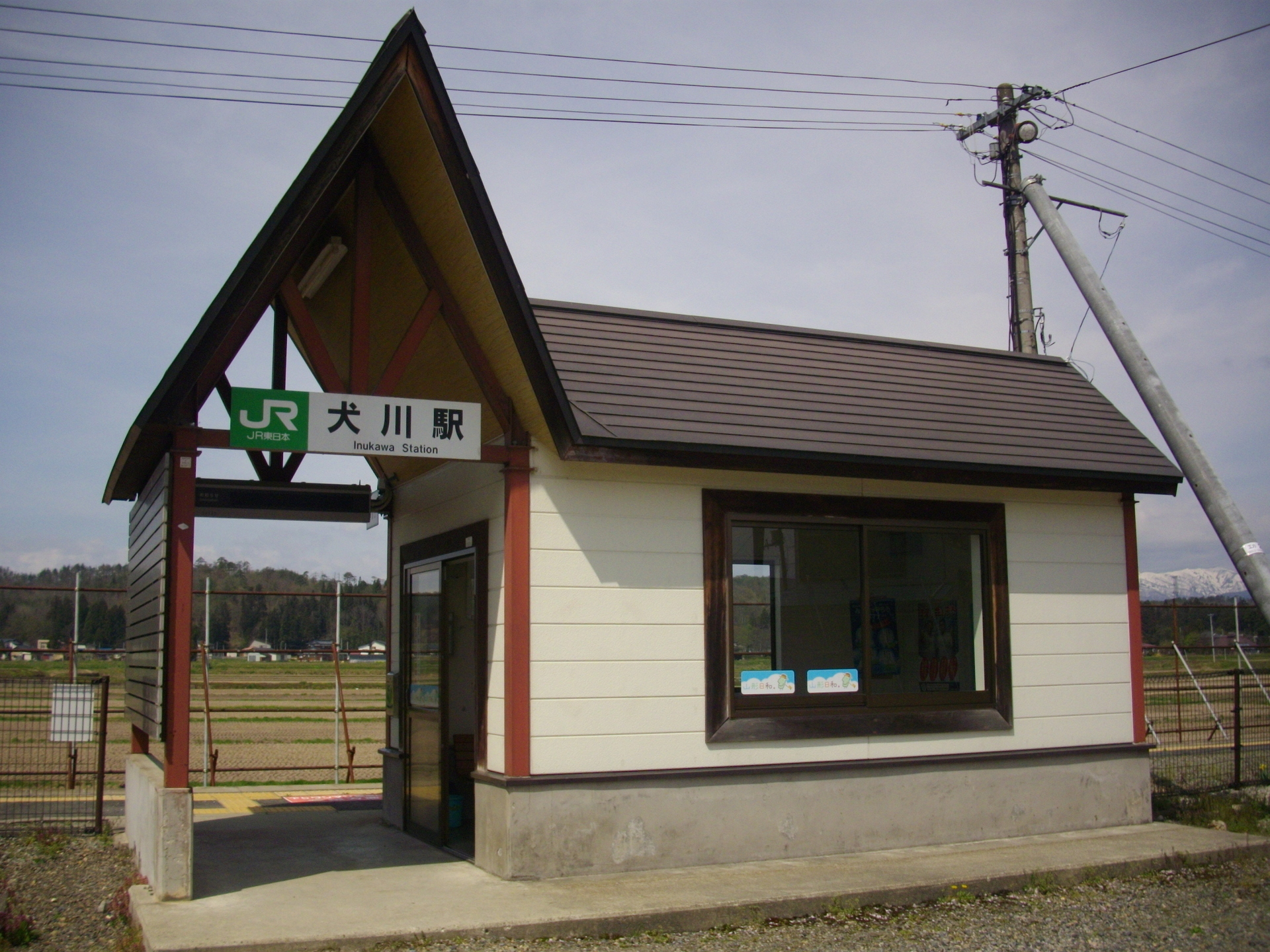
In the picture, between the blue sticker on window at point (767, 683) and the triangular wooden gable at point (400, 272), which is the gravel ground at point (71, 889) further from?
the blue sticker on window at point (767, 683)

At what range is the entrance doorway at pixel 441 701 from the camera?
9.18 metres

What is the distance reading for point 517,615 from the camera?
7.74 m

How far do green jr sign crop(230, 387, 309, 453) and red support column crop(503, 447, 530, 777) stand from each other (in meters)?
1.48

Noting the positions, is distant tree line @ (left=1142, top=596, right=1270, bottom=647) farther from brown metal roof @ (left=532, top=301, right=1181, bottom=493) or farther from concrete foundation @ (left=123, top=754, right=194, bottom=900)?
concrete foundation @ (left=123, top=754, right=194, bottom=900)

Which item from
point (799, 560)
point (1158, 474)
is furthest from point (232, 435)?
point (1158, 474)

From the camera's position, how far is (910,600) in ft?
31.4

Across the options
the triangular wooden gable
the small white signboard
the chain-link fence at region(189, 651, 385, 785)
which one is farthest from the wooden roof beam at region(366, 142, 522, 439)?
the chain-link fence at region(189, 651, 385, 785)

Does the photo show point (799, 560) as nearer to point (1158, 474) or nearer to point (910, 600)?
point (910, 600)

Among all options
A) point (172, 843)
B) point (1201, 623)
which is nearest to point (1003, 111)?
point (172, 843)

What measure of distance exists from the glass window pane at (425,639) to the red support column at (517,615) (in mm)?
1717

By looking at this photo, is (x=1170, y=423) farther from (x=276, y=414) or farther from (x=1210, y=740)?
(x=1210, y=740)

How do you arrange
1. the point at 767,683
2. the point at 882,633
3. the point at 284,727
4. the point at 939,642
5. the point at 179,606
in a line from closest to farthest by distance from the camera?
1. the point at 179,606
2. the point at 767,683
3. the point at 882,633
4. the point at 939,642
5. the point at 284,727

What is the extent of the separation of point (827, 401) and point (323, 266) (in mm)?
4325

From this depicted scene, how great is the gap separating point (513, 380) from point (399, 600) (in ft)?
11.6
